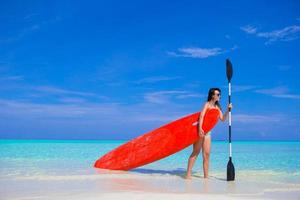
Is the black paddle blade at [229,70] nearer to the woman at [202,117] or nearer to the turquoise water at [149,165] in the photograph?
the woman at [202,117]

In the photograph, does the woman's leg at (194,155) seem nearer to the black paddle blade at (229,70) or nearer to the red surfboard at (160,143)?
the red surfboard at (160,143)

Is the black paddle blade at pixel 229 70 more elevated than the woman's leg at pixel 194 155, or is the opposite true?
the black paddle blade at pixel 229 70

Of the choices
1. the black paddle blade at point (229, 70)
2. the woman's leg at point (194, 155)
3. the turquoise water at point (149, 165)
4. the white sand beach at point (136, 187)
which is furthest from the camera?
the turquoise water at point (149, 165)

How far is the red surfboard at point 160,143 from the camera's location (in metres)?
7.33

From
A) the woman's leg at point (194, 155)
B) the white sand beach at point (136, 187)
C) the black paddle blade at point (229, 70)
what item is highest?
the black paddle blade at point (229, 70)

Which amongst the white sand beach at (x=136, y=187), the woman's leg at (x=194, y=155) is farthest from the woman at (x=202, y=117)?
the white sand beach at (x=136, y=187)

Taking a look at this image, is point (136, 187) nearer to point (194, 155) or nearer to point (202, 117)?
point (194, 155)

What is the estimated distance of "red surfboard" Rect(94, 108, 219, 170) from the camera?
7.33 m

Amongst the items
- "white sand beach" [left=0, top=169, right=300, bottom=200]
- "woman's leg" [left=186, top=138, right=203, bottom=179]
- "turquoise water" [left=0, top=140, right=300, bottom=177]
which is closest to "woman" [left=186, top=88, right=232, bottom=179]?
"woman's leg" [left=186, top=138, right=203, bottom=179]

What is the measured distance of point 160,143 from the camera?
7992mm

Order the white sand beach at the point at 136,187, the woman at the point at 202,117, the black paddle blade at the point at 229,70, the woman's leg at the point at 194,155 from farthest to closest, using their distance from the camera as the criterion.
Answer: the black paddle blade at the point at 229,70 → the woman's leg at the point at 194,155 → the woman at the point at 202,117 → the white sand beach at the point at 136,187

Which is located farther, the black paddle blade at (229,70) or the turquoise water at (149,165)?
the turquoise water at (149,165)

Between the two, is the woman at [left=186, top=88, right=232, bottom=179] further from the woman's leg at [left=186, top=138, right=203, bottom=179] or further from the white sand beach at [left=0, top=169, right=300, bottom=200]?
the white sand beach at [left=0, top=169, right=300, bottom=200]

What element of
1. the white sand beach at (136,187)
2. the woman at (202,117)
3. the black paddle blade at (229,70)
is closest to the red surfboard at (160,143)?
the woman at (202,117)
